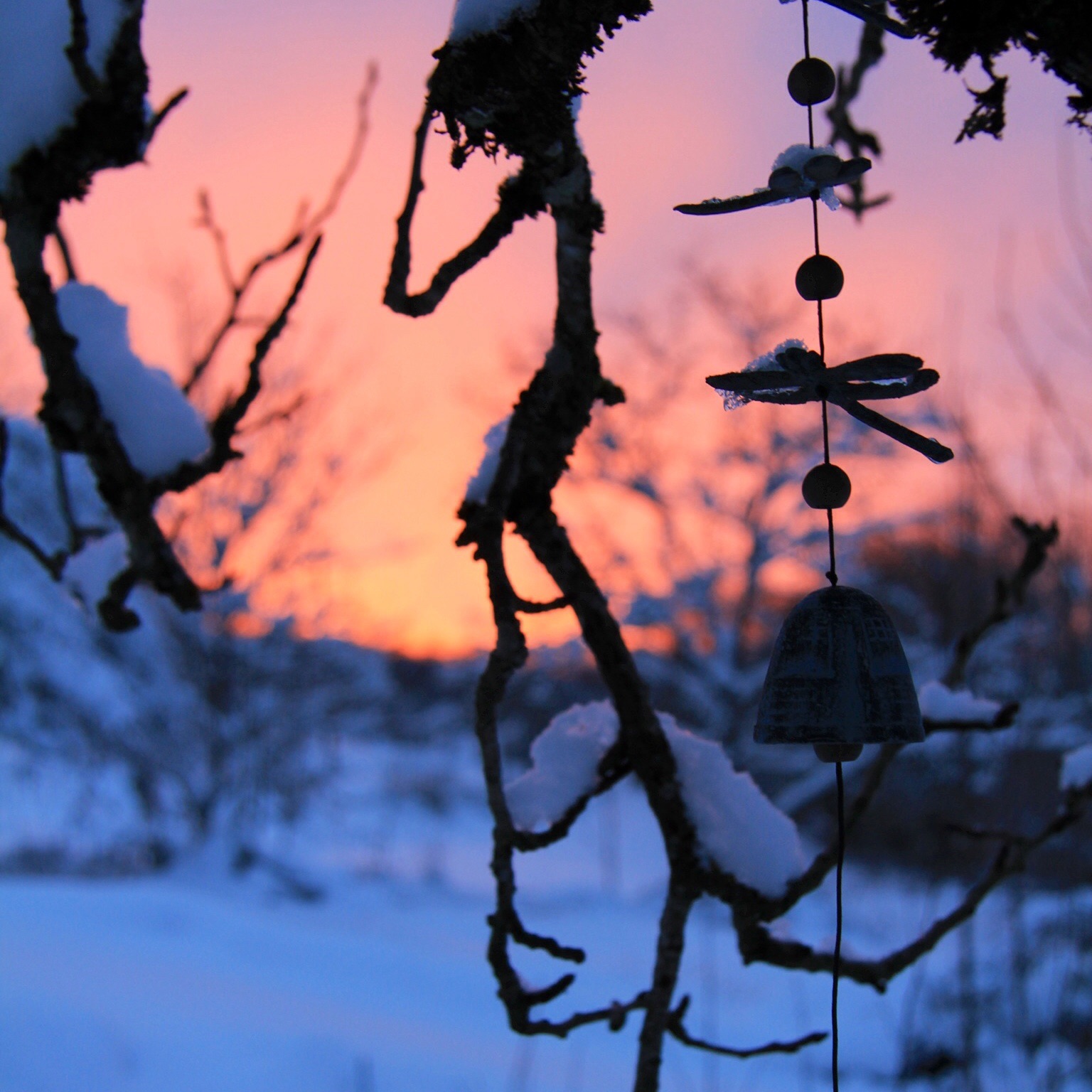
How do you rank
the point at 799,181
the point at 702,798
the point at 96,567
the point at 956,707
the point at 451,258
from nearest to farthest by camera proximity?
the point at 799,181, the point at 451,258, the point at 702,798, the point at 956,707, the point at 96,567

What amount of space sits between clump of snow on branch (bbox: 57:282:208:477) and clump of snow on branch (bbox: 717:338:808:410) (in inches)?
32.9

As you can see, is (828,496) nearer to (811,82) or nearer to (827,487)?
(827,487)

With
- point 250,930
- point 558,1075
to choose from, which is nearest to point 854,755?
point 558,1075

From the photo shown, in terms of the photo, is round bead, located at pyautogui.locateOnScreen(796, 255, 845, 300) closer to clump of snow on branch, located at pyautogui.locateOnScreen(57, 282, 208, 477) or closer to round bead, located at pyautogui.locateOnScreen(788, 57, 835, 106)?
round bead, located at pyautogui.locateOnScreen(788, 57, 835, 106)

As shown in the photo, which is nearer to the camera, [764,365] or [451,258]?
[764,365]

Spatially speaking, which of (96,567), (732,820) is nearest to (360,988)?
(96,567)

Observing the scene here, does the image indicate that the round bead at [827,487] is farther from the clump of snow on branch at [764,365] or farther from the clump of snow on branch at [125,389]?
the clump of snow on branch at [125,389]

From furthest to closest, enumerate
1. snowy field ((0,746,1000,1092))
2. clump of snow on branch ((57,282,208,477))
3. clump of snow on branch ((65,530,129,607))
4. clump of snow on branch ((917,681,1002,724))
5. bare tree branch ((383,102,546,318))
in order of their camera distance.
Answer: snowy field ((0,746,1000,1092)), clump of snow on branch ((65,530,129,607)), clump of snow on branch ((57,282,208,477)), clump of snow on branch ((917,681,1002,724)), bare tree branch ((383,102,546,318))

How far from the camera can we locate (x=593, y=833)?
12312 mm

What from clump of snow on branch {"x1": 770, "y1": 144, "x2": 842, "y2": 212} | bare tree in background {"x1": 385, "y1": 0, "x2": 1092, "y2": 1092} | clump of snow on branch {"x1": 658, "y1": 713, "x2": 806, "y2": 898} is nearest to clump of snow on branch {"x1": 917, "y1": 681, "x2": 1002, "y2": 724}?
bare tree in background {"x1": 385, "y1": 0, "x2": 1092, "y2": 1092}

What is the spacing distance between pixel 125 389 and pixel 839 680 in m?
1.00

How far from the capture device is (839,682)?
69cm

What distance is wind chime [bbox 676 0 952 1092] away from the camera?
25.1 inches

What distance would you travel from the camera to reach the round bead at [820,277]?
69 cm
